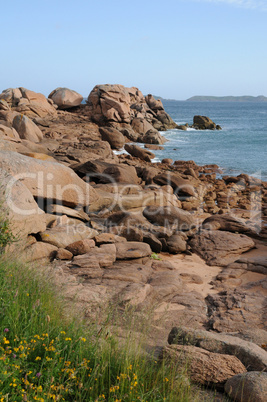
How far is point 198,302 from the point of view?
7441mm

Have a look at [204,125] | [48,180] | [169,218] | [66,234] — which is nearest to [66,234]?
[66,234]

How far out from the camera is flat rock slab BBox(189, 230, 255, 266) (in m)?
10.3

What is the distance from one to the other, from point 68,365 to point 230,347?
2.13 metres

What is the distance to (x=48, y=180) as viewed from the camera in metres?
10.1

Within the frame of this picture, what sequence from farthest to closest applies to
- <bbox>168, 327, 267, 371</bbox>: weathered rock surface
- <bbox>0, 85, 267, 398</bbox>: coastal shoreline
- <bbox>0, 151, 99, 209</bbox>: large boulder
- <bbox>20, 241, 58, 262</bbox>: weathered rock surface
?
1. <bbox>0, 151, 99, 209</bbox>: large boulder
2. <bbox>20, 241, 58, 262</bbox>: weathered rock surface
3. <bbox>0, 85, 267, 398</bbox>: coastal shoreline
4. <bbox>168, 327, 267, 371</bbox>: weathered rock surface

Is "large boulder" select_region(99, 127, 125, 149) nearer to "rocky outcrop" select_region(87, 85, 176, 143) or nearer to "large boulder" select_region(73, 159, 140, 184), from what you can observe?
"rocky outcrop" select_region(87, 85, 176, 143)

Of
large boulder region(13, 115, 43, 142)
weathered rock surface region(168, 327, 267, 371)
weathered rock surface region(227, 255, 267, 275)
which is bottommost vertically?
weathered rock surface region(227, 255, 267, 275)

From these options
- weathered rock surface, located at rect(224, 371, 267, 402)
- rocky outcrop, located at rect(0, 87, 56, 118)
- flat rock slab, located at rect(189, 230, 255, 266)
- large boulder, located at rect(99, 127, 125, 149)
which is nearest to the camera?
weathered rock surface, located at rect(224, 371, 267, 402)

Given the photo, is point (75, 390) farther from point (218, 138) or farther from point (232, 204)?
point (218, 138)

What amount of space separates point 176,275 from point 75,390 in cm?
544

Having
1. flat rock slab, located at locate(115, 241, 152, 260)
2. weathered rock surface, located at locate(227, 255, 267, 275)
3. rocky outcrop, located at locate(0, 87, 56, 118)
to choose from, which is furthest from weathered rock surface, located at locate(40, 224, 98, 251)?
rocky outcrop, located at locate(0, 87, 56, 118)

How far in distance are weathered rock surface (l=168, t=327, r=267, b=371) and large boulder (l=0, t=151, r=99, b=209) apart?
20.4ft

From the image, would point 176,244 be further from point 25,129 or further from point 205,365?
point 25,129

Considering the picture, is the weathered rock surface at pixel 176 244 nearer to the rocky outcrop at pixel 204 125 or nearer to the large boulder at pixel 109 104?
the large boulder at pixel 109 104
